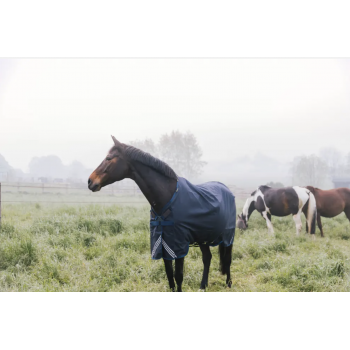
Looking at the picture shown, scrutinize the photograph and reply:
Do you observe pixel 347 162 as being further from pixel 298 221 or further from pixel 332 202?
pixel 298 221

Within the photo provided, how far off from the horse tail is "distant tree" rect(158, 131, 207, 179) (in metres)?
1.96

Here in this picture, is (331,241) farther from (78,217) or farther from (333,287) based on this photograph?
(78,217)

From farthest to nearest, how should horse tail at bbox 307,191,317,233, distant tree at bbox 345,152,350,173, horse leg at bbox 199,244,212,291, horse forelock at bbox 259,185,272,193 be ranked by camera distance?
horse forelock at bbox 259,185,272,193, horse tail at bbox 307,191,317,233, distant tree at bbox 345,152,350,173, horse leg at bbox 199,244,212,291

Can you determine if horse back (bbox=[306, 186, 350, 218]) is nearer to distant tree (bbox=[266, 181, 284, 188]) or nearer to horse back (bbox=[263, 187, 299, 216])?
horse back (bbox=[263, 187, 299, 216])

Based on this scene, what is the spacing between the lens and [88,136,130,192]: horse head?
270 cm

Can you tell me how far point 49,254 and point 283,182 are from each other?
157 inches

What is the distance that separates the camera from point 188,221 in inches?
108

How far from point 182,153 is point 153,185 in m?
2.20

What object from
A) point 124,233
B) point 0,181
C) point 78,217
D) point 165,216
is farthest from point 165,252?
point 0,181

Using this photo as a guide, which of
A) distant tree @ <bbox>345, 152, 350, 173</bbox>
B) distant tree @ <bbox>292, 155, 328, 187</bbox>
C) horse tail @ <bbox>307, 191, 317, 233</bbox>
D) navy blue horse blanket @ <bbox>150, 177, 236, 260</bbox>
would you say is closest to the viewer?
navy blue horse blanket @ <bbox>150, 177, 236, 260</bbox>

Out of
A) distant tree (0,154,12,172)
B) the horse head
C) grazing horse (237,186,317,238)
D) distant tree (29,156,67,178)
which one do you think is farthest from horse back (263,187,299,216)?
distant tree (0,154,12,172)

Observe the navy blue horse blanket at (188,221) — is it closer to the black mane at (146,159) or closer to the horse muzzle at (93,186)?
the black mane at (146,159)

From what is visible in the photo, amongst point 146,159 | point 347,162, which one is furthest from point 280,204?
point 146,159

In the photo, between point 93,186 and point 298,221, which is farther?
point 298,221
